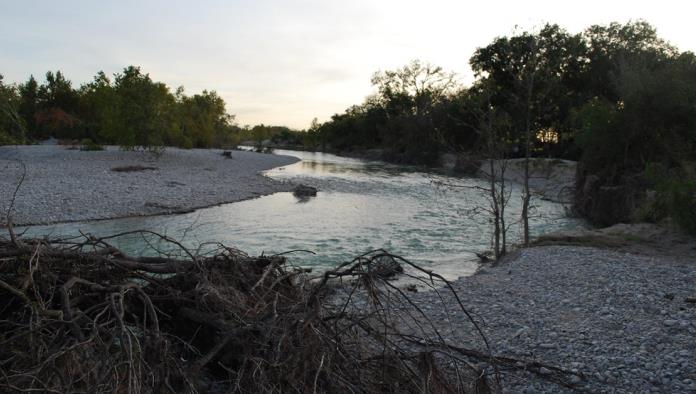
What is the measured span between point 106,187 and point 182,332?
18.1 metres

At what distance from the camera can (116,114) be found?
111 ft

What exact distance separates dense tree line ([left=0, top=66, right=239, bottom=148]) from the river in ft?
15.1

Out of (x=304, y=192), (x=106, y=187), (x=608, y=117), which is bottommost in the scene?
(x=304, y=192)

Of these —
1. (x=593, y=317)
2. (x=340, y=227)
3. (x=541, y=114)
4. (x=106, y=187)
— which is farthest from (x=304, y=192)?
(x=593, y=317)

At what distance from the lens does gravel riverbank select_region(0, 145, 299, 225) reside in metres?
16.6

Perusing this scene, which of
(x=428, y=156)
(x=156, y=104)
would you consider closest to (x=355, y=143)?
(x=428, y=156)

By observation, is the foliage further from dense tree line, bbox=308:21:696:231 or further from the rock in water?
the rock in water

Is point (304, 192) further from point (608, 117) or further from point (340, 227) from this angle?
point (608, 117)

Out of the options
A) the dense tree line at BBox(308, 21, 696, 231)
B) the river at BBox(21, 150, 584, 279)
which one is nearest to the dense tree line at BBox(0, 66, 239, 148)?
the river at BBox(21, 150, 584, 279)

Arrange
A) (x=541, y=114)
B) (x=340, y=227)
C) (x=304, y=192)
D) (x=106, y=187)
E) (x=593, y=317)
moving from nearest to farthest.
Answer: (x=593, y=317), (x=541, y=114), (x=340, y=227), (x=106, y=187), (x=304, y=192)

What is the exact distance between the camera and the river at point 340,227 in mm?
12875

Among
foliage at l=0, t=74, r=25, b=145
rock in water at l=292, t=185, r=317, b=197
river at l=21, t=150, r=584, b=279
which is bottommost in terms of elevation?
river at l=21, t=150, r=584, b=279

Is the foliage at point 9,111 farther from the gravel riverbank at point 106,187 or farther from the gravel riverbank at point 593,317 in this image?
→ the gravel riverbank at point 593,317

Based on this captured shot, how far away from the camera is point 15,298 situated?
417 cm
